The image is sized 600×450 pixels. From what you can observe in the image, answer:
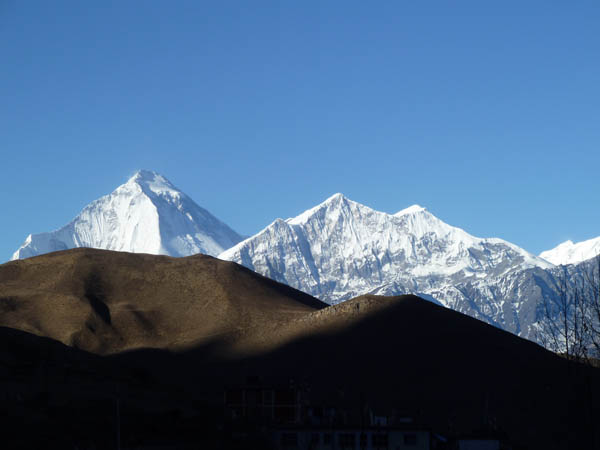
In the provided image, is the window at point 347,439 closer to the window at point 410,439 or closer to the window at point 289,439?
the window at point 289,439

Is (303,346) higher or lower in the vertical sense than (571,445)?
higher

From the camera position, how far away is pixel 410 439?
3487 inches

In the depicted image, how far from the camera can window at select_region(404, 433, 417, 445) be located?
88375mm

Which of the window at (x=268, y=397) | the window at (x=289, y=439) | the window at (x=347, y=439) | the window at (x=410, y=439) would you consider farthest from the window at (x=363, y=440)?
the window at (x=268, y=397)

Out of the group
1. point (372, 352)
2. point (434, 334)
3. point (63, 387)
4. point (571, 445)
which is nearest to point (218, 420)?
point (63, 387)

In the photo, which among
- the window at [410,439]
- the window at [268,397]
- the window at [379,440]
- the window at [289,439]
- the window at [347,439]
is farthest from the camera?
the window at [268,397]

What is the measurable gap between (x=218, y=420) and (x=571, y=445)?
5729cm

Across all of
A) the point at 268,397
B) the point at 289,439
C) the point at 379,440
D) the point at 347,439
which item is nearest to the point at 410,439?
the point at 379,440

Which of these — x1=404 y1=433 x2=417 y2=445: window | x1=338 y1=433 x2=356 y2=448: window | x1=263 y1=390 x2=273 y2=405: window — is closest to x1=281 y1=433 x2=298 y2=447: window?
x1=338 y1=433 x2=356 y2=448: window

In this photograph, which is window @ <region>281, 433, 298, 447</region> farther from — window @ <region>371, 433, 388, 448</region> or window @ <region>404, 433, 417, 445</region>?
window @ <region>404, 433, 417, 445</region>

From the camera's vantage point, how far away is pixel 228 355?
194500 mm

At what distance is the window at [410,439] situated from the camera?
8838cm

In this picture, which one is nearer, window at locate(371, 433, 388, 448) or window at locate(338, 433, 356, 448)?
window at locate(371, 433, 388, 448)

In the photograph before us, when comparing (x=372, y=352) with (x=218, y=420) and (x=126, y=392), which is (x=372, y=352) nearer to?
(x=126, y=392)
